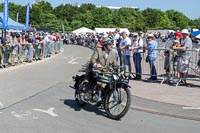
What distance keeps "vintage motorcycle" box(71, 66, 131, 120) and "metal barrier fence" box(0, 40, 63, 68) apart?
10584 mm

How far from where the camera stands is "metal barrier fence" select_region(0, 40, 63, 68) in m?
19.2

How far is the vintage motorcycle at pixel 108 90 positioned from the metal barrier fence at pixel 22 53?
10584 millimetres

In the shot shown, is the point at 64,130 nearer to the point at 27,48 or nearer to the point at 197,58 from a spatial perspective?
the point at 197,58

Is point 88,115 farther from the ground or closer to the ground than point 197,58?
closer to the ground

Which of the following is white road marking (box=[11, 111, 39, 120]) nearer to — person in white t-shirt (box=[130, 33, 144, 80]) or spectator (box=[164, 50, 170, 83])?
spectator (box=[164, 50, 170, 83])

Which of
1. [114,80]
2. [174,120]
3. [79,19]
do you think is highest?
[79,19]

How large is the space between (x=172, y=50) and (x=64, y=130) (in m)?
7.19

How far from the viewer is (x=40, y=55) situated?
1023 inches

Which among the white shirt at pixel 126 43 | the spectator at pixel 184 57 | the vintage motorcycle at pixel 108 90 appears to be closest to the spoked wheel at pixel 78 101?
the vintage motorcycle at pixel 108 90

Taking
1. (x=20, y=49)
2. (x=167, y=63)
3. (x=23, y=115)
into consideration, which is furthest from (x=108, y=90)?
(x=20, y=49)

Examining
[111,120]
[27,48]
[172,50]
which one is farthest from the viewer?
[27,48]

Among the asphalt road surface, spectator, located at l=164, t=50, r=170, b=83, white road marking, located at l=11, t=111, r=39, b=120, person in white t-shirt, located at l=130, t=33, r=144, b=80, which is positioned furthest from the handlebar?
person in white t-shirt, located at l=130, t=33, r=144, b=80

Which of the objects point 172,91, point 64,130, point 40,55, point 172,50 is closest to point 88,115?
point 64,130

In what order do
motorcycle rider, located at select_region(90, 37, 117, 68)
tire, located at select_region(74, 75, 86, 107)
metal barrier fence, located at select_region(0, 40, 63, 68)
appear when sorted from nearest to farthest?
motorcycle rider, located at select_region(90, 37, 117, 68), tire, located at select_region(74, 75, 86, 107), metal barrier fence, located at select_region(0, 40, 63, 68)
